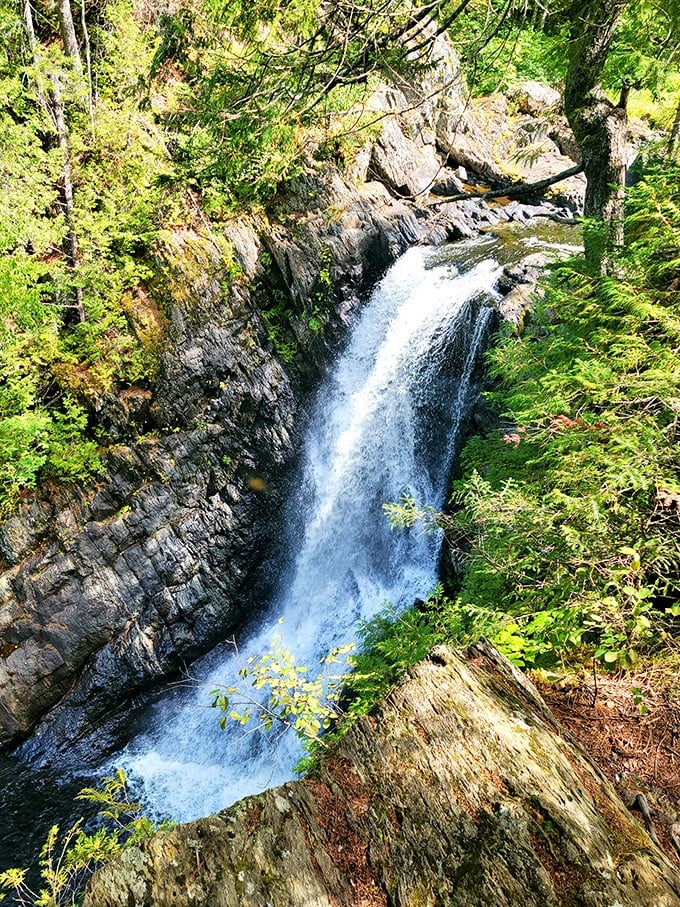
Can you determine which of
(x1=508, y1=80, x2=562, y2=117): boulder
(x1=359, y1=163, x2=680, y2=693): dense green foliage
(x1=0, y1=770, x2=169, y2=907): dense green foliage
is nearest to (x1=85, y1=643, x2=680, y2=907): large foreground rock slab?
(x1=0, y1=770, x2=169, y2=907): dense green foliage

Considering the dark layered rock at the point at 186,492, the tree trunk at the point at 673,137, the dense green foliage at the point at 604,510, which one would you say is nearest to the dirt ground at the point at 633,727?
the dense green foliage at the point at 604,510

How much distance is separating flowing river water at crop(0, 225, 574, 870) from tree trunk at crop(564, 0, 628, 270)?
11.3 feet

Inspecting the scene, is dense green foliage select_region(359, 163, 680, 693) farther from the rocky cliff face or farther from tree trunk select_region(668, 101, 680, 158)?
the rocky cliff face

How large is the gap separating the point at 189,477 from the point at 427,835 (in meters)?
8.45

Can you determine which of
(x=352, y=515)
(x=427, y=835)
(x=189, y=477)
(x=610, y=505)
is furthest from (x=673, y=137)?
(x=189, y=477)

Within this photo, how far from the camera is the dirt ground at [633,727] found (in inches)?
88.5

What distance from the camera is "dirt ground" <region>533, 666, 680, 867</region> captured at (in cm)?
225

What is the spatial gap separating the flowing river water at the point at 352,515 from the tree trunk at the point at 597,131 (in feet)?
11.3

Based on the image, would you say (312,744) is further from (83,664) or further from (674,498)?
(83,664)

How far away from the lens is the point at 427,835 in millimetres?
1964

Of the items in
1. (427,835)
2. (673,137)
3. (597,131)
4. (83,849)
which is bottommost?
(83,849)

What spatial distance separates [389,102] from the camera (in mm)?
12234

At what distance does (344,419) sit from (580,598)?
7856 mm

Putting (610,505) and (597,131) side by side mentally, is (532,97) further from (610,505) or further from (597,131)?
(610,505)
